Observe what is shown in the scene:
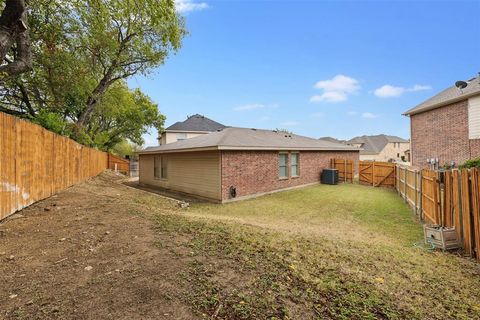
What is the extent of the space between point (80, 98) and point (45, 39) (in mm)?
5893

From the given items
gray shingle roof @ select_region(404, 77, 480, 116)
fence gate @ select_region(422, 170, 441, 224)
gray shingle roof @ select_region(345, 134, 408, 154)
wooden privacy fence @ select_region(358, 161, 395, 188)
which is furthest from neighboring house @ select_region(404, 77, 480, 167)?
A: gray shingle roof @ select_region(345, 134, 408, 154)

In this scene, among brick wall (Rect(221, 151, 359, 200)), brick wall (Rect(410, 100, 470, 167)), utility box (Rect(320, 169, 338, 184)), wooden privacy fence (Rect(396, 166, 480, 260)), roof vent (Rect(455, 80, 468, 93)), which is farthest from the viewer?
utility box (Rect(320, 169, 338, 184))

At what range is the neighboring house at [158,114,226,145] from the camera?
35903 millimetres

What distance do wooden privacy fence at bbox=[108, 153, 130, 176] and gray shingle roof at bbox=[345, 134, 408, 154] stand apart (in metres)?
44.7

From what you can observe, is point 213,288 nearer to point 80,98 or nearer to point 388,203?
point 388,203

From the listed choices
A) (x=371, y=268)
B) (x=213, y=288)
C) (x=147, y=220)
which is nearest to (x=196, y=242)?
(x=213, y=288)

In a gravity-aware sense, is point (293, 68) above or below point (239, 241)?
above

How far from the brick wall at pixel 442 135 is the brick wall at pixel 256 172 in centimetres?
898

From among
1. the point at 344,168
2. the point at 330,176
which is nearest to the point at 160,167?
the point at 330,176

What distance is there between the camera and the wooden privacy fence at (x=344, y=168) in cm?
1814

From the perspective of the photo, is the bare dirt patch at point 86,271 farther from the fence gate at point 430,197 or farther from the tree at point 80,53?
the tree at point 80,53

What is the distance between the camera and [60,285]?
2.89m

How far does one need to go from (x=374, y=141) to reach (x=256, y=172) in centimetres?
5082

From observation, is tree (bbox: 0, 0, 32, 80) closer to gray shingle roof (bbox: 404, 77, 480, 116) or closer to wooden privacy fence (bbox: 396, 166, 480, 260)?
wooden privacy fence (bbox: 396, 166, 480, 260)
